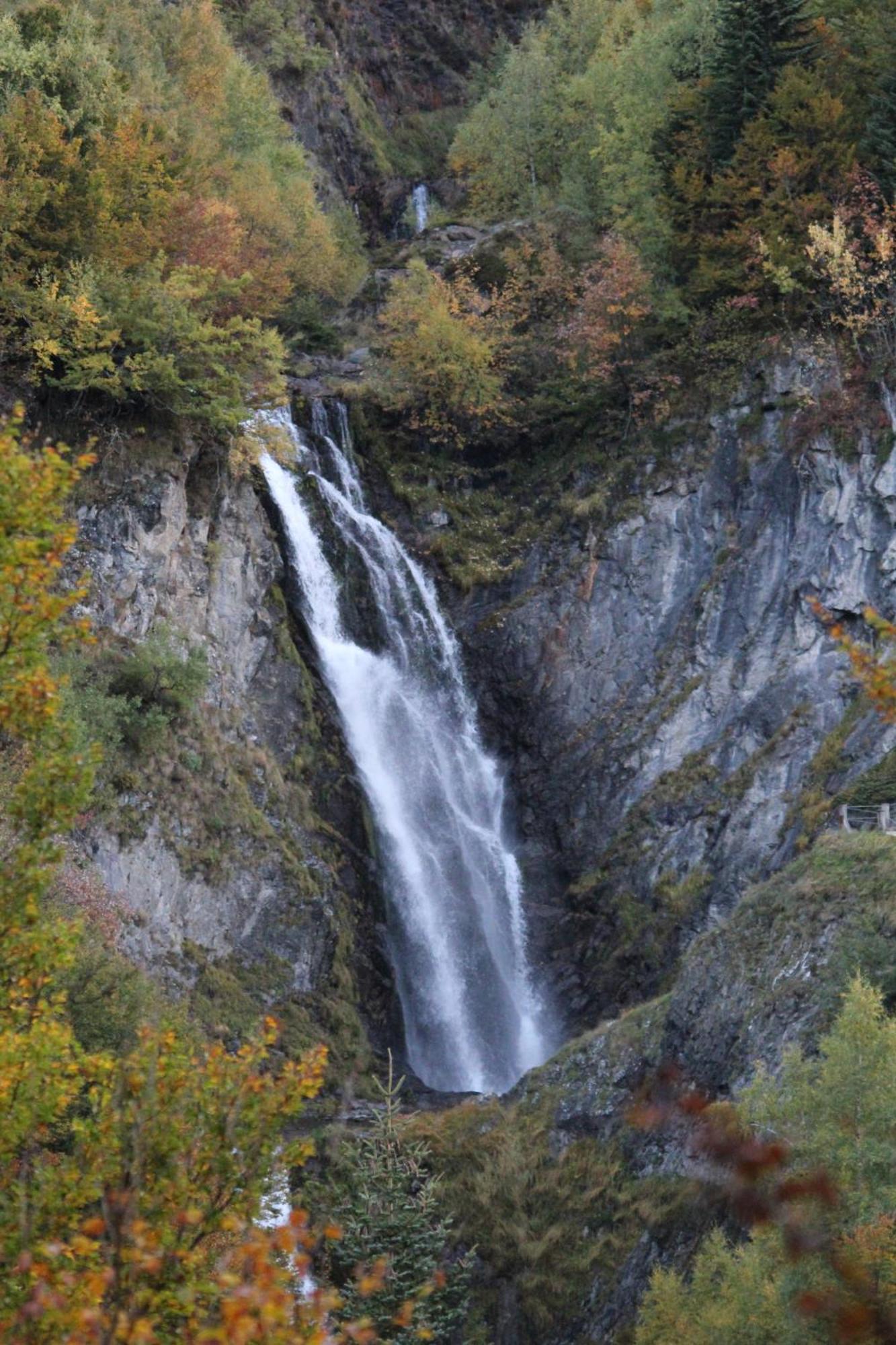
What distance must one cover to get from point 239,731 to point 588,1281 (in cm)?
1233

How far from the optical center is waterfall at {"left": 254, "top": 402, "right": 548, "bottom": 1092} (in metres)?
24.4

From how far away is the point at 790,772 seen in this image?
24.2 m

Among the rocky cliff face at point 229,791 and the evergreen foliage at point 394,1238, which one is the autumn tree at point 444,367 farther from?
the evergreen foliage at point 394,1238

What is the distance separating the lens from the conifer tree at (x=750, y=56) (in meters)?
31.1

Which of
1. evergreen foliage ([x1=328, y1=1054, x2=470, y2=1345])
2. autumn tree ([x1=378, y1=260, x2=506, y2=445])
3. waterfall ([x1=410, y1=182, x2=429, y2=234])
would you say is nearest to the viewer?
evergreen foliage ([x1=328, y1=1054, x2=470, y2=1345])

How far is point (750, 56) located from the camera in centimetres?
→ 3134

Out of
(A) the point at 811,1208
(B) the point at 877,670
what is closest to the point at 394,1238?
(A) the point at 811,1208

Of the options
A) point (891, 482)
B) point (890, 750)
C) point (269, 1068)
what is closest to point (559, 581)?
point (891, 482)

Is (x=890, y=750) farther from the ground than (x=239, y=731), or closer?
closer

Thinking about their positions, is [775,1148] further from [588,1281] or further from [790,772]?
[790,772]

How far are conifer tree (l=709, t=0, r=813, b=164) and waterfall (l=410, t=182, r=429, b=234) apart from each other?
19.1 m

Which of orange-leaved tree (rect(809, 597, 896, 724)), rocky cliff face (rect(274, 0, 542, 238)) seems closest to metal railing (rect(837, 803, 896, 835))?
orange-leaved tree (rect(809, 597, 896, 724))

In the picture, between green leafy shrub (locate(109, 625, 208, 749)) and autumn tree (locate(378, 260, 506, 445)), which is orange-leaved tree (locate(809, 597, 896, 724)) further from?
autumn tree (locate(378, 260, 506, 445))

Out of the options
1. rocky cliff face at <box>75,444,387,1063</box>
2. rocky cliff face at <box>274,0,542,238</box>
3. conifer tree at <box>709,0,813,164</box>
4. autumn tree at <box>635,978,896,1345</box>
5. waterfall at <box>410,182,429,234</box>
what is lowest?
autumn tree at <box>635,978,896,1345</box>
